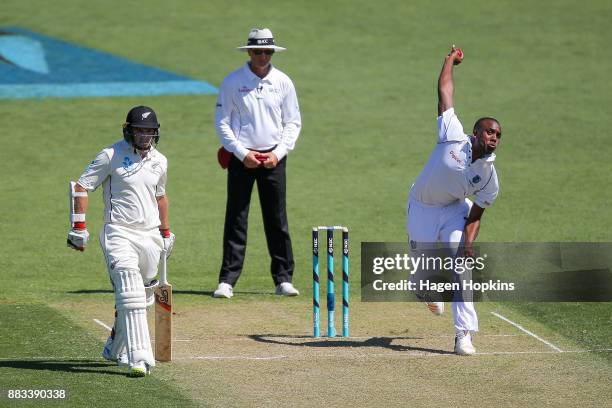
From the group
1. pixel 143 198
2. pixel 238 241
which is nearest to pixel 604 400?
pixel 143 198

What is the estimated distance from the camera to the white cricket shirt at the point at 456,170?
9.56m

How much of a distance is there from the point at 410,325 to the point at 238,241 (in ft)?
6.61

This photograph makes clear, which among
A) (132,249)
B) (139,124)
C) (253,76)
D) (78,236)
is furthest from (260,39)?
(78,236)

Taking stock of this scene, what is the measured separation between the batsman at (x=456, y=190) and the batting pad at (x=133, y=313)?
2.34 meters

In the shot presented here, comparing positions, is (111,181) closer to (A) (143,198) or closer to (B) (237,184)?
(A) (143,198)

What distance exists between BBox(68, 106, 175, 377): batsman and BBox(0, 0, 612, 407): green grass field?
32 cm

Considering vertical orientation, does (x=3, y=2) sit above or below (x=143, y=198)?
above

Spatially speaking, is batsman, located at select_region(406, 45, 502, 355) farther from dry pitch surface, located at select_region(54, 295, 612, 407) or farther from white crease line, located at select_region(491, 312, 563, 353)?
white crease line, located at select_region(491, 312, 563, 353)

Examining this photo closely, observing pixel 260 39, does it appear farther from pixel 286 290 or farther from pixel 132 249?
pixel 132 249

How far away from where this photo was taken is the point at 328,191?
632 inches

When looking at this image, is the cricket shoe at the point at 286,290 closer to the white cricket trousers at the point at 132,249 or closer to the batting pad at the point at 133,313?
the white cricket trousers at the point at 132,249

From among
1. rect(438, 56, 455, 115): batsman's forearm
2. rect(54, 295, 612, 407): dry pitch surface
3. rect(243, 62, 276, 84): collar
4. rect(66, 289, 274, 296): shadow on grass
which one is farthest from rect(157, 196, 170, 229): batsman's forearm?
rect(243, 62, 276, 84): collar

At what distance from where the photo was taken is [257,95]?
11.7 meters

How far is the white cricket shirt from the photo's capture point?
9562mm
